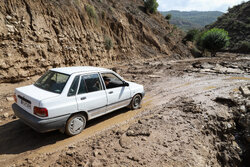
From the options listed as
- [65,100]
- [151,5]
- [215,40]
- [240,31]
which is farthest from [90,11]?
[240,31]

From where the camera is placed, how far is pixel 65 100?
11.3ft

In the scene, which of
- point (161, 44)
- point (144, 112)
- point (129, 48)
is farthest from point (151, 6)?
point (144, 112)

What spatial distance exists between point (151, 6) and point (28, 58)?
2883cm

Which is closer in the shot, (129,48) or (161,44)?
(129,48)

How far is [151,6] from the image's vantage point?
30.8 meters

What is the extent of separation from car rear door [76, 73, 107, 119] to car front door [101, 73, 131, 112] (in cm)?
23

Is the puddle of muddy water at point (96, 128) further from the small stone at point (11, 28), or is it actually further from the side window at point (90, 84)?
the small stone at point (11, 28)

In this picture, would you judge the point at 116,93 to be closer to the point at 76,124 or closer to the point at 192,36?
the point at 76,124

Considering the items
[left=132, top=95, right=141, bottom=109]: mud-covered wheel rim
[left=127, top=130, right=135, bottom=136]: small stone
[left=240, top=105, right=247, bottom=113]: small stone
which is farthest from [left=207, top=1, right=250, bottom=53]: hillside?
[left=127, top=130, right=135, bottom=136]: small stone

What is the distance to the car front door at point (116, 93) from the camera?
4.49 m

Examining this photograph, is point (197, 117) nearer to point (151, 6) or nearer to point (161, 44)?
point (161, 44)

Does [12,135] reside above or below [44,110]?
below

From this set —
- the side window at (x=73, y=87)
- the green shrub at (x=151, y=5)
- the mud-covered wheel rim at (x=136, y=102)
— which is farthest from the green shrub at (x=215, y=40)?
the side window at (x=73, y=87)

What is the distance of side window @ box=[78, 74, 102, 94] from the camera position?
A: 12.7 ft
